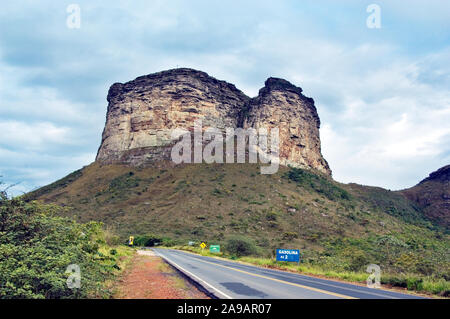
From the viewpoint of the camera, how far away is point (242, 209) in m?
50.9

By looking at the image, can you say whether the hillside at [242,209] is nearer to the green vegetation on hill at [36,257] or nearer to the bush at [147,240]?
the bush at [147,240]

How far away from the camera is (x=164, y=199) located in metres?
57.5

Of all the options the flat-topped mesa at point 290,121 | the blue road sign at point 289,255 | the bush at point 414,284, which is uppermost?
the flat-topped mesa at point 290,121

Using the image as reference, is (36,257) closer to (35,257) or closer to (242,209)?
(35,257)

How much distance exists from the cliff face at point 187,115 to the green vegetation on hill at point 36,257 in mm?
68379

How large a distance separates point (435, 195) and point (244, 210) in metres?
67.9

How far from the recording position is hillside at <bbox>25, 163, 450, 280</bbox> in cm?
4169

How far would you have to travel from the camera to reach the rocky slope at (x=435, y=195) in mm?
79438

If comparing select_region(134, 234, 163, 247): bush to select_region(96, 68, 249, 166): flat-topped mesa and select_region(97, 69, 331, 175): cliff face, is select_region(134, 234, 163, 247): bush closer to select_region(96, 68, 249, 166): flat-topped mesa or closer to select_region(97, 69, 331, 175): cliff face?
select_region(96, 68, 249, 166): flat-topped mesa

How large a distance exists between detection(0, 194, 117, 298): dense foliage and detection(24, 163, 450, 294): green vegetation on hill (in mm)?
22763

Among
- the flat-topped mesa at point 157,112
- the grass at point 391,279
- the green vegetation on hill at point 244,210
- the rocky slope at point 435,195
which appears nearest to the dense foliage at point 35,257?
the grass at point 391,279

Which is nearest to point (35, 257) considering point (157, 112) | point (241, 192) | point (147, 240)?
point (147, 240)

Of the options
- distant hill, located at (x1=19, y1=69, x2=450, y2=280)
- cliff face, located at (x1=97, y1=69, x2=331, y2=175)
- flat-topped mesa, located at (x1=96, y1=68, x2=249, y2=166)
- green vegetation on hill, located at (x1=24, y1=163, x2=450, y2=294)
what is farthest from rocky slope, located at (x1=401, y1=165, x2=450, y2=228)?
flat-topped mesa, located at (x1=96, y1=68, x2=249, y2=166)
